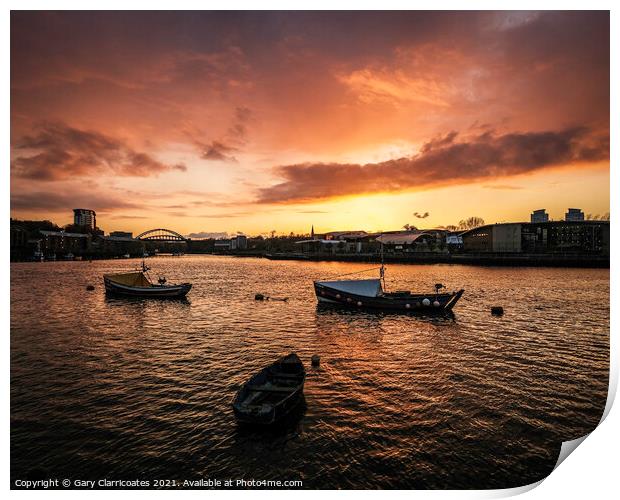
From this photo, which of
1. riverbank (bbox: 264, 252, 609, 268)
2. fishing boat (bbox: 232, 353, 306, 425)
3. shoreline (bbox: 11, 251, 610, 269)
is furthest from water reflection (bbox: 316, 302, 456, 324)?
riverbank (bbox: 264, 252, 609, 268)

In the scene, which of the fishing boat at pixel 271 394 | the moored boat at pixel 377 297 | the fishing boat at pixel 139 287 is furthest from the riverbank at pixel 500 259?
the fishing boat at pixel 271 394

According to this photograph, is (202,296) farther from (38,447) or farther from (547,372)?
(547,372)

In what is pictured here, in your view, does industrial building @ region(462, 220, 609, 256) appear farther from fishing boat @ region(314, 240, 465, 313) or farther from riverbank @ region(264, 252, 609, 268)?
fishing boat @ region(314, 240, 465, 313)

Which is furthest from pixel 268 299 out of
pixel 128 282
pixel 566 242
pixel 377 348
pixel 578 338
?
pixel 566 242

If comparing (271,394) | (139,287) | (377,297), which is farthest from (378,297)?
(139,287)

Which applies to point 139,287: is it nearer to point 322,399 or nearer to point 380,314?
point 380,314

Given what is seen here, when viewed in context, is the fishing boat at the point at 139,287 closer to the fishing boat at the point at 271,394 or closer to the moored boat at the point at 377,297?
the moored boat at the point at 377,297
